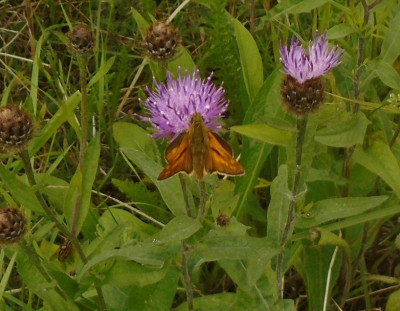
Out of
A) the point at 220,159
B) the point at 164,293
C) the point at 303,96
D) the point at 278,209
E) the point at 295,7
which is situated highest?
the point at 295,7

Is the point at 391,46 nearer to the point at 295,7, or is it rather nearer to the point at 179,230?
the point at 295,7

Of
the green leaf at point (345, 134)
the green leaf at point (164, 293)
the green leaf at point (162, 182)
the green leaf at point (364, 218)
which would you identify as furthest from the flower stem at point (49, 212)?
the green leaf at point (345, 134)

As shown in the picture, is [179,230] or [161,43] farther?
[161,43]

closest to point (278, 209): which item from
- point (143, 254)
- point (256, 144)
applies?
point (143, 254)

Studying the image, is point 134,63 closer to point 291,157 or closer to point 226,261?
point 226,261

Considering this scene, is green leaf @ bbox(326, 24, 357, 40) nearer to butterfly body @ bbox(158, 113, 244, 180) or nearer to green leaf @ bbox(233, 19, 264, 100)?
green leaf @ bbox(233, 19, 264, 100)

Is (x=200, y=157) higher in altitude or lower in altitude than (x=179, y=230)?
higher
